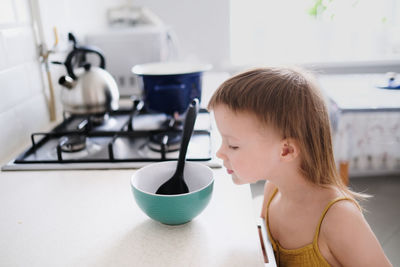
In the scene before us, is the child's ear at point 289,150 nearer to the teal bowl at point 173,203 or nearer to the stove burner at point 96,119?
the teal bowl at point 173,203

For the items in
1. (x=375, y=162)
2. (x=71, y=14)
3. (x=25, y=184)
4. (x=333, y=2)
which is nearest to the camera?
(x=25, y=184)

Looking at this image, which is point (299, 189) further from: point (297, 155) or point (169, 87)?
point (169, 87)

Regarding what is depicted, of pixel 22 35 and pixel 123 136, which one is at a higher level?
pixel 22 35

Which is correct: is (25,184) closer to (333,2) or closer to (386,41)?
(333,2)

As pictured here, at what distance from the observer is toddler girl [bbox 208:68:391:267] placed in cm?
66

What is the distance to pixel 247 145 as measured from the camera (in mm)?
688

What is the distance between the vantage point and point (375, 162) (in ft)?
7.16

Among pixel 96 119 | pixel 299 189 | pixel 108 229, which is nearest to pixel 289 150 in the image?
pixel 299 189

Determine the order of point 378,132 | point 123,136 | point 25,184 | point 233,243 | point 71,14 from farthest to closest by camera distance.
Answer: point 378,132 < point 71,14 < point 123,136 < point 25,184 < point 233,243

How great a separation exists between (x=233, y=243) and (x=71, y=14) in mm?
1304

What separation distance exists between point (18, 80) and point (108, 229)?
0.69 meters

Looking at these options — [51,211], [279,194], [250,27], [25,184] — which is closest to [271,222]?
[279,194]

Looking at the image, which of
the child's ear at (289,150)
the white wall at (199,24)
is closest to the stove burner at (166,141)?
the child's ear at (289,150)

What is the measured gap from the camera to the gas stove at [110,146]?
35.9 inches
